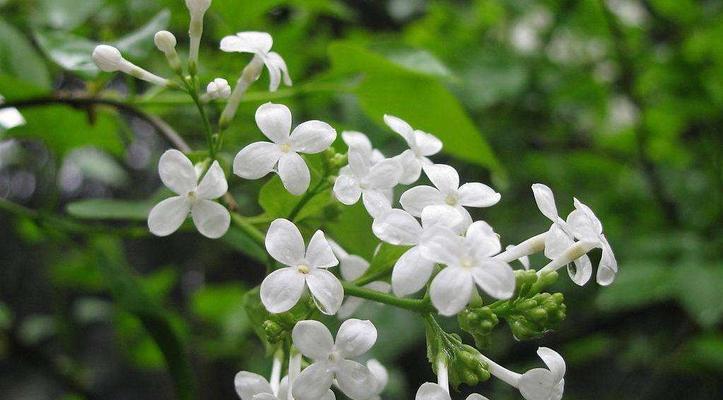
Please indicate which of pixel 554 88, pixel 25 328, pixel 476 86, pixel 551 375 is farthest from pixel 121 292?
pixel 25 328

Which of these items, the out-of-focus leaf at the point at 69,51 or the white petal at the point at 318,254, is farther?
the out-of-focus leaf at the point at 69,51

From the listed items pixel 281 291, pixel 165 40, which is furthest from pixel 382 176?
pixel 165 40

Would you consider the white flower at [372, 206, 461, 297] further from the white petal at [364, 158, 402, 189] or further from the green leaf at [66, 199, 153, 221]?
the green leaf at [66, 199, 153, 221]

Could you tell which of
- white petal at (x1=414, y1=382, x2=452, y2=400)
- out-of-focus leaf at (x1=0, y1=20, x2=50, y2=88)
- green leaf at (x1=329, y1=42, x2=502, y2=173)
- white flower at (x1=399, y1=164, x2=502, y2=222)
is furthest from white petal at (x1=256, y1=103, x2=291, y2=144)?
out-of-focus leaf at (x1=0, y1=20, x2=50, y2=88)

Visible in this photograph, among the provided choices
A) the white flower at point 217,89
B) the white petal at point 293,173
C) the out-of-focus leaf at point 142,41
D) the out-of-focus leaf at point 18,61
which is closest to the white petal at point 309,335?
the white petal at point 293,173

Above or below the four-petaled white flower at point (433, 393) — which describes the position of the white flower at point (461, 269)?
above

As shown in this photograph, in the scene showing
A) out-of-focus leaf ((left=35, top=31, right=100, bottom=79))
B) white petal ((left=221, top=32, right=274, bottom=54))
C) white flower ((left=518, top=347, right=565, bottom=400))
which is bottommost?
out-of-focus leaf ((left=35, top=31, right=100, bottom=79))

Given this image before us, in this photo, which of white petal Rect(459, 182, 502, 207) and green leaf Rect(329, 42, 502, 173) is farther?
green leaf Rect(329, 42, 502, 173)

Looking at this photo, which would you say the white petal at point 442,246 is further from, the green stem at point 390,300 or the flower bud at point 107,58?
the flower bud at point 107,58
